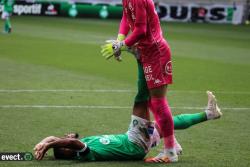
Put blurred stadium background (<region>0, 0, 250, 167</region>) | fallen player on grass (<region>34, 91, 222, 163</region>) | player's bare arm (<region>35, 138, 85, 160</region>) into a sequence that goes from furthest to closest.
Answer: blurred stadium background (<region>0, 0, 250, 167</region>), fallen player on grass (<region>34, 91, 222, 163</region>), player's bare arm (<region>35, 138, 85, 160</region>)

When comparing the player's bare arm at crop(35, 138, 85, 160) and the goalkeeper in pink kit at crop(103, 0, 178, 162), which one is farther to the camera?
the goalkeeper in pink kit at crop(103, 0, 178, 162)

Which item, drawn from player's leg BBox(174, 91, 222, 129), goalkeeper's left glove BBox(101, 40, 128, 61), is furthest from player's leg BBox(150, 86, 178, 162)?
goalkeeper's left glove BBox(101, 40, 128, 61)

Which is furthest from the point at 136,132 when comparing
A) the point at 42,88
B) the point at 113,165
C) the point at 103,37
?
the point at 103,37

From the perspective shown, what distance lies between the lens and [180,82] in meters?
16.2

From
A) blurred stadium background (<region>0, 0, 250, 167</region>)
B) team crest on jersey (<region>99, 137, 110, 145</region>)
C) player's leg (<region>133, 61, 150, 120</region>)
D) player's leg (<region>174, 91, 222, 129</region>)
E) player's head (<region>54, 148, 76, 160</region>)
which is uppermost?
player's leg (<region>133, 61, 150, 120</region>)

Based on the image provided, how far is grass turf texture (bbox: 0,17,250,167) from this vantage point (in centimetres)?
907

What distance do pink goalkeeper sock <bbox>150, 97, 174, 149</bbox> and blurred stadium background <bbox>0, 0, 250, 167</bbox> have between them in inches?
11.9

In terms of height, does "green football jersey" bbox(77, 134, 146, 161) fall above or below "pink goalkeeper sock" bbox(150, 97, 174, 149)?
below

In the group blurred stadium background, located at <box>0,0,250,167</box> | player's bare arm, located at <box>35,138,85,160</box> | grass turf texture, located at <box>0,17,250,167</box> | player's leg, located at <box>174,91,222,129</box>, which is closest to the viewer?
player's bare arm, located at <box>35,138,85,160</box>

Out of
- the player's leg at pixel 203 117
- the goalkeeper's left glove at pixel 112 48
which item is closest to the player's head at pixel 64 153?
the goalkeeper's left glove at pixel 112 48

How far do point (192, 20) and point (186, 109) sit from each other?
1359 inches

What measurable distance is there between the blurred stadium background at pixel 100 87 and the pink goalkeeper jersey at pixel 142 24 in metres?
1.43

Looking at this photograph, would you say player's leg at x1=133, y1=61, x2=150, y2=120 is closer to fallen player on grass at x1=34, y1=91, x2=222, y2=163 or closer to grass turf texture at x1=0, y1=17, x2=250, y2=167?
fallen player on grass at x1=34, y1=91, x2=222, y2=163

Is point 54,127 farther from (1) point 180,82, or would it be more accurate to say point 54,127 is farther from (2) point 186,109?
(1) point 180,82
